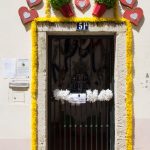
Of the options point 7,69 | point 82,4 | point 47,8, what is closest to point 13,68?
point 7,69

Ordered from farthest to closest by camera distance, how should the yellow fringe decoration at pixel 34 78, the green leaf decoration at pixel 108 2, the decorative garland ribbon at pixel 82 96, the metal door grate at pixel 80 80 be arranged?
the metal door grate at pixel 80 80
the decorative garland ribbon at pixel 82 96
the yellow fringe decoration at pixel 34 78
the green leaf decoration at pixel 108 2

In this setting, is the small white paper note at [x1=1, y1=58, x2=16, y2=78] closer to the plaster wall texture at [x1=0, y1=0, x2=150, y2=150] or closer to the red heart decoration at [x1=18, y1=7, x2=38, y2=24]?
the plaster wall texture at [x1=0, y1=0, x2=150, y2=150]

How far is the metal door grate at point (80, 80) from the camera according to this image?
8.22 meters

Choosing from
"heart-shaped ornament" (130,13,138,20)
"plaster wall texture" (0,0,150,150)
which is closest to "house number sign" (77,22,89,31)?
"plaster wall texture" (0,0,150,150)

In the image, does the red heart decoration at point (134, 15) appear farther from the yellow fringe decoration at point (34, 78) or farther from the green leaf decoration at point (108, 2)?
the yellow fringe decoration at point (34, 78)

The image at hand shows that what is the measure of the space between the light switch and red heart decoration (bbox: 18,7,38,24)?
3.81 feet

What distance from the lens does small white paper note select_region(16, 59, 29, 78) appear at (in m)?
7.88

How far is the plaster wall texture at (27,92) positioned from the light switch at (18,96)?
0.07 m

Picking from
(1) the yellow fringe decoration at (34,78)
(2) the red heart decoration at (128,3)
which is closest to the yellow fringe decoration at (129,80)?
(2) the red heart decoration at (128,3)

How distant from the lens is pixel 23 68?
790cm

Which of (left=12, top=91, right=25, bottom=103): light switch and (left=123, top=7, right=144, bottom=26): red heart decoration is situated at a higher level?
(left=123, top=7, right=144, bottom=26): red heart decoration

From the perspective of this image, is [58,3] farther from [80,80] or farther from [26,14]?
[80,80]

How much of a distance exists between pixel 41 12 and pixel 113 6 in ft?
3.85

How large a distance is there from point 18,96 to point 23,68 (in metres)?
0.47
